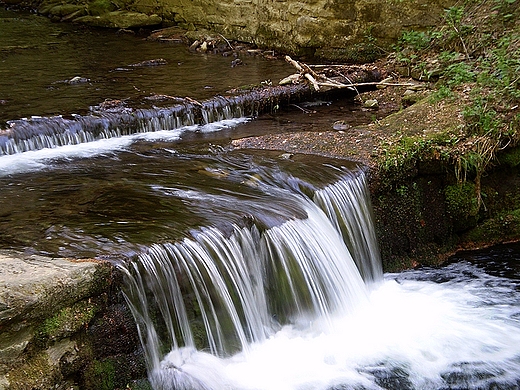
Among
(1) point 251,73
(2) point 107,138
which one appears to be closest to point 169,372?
(2) point 107,138

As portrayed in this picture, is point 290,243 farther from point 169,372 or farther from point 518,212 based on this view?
point 518,212

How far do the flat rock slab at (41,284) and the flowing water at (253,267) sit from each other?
30 centimetres

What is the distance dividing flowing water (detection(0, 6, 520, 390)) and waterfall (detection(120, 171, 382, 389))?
1cm

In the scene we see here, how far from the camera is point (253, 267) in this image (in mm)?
4734

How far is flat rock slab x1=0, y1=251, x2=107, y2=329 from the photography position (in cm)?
332

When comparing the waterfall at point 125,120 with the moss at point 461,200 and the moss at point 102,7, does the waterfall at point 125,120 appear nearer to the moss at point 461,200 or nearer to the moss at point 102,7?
the moss at point 461,200

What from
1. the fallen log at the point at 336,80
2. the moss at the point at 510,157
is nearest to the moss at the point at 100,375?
the moss at the point at 510,157

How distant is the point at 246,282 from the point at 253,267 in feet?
0.52

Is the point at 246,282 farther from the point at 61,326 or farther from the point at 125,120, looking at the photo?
the point at 125,120

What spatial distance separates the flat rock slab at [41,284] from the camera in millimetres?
3316

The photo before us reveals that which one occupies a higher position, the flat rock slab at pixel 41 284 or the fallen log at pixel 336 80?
the fallen log at pixel 336 80

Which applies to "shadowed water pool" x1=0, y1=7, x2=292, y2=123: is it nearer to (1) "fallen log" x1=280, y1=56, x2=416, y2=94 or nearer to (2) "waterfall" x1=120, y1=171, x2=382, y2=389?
(1) "fallen log" x1=280, y1=56, x2=416, y2=94

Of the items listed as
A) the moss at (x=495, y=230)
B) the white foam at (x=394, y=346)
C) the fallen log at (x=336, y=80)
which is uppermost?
the fallen log at (x=336, y=80)

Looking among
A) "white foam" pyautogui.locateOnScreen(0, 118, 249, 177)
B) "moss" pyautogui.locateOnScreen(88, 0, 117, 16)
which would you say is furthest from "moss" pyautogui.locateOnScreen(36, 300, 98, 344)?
"moss" pyautogui.locateOnScreen(88, 0, 117, 16)
